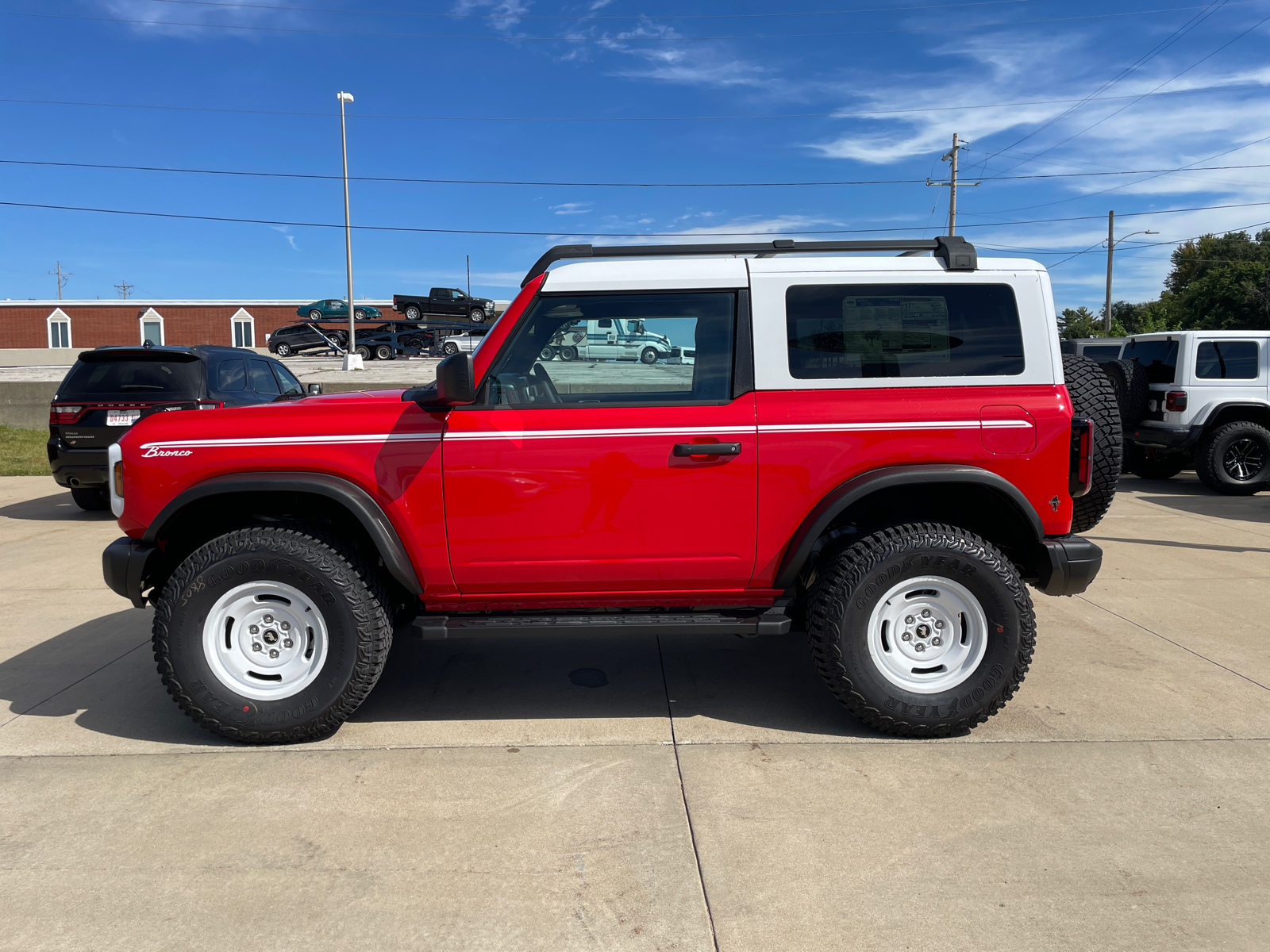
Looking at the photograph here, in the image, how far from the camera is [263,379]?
9.59 metres

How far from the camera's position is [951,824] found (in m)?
3.15

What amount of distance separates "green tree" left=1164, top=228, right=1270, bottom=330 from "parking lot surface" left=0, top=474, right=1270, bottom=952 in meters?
55.6

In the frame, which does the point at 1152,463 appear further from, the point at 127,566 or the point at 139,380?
the point at 127,566

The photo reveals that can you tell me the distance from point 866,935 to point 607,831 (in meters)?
0.93

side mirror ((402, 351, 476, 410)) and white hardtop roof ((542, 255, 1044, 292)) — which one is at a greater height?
white hardtop roof ((542, 255, 1044, 292))

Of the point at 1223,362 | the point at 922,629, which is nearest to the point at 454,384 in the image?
the point at 922,629

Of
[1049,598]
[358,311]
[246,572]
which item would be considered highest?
[358,311]

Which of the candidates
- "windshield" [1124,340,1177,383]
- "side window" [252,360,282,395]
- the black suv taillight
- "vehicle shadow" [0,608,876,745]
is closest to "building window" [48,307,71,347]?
"side window" [252,360,282,395]

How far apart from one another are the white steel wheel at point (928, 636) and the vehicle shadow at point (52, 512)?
27.3 feet

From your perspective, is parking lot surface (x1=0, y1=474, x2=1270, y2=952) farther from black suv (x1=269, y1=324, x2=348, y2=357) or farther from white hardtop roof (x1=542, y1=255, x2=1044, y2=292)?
black suv (x1=269, y1=324, x2=348, y2=357)

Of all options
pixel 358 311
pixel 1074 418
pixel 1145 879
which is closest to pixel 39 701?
pixel 1145 879

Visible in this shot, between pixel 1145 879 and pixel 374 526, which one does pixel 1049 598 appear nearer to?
pixel 1145 879

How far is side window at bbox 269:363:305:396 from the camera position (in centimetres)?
986

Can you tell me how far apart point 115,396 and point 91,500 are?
1732 millimetres
